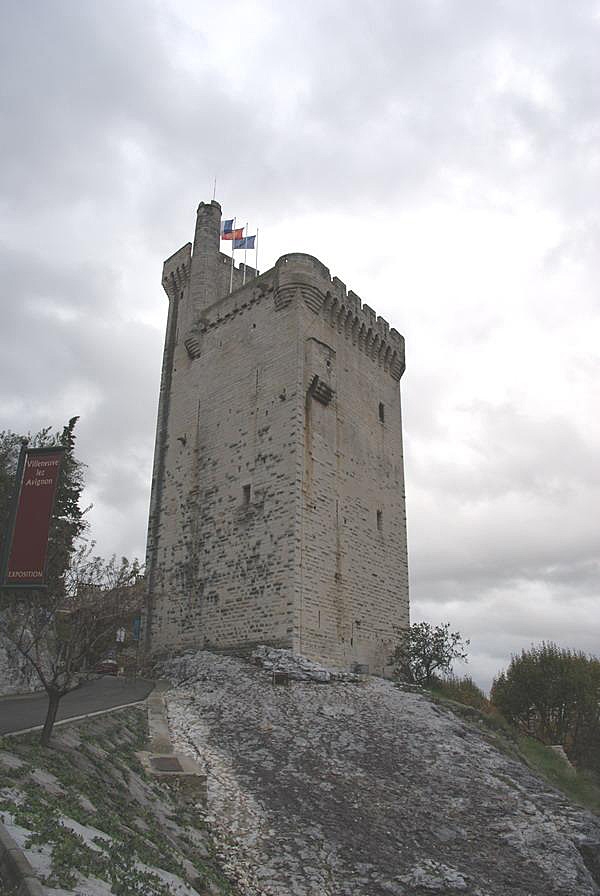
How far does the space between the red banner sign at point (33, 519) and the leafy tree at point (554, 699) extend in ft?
94.3

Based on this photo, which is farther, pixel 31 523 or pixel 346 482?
pixel 346 482

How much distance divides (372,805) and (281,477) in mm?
11310

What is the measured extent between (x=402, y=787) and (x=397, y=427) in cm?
1702

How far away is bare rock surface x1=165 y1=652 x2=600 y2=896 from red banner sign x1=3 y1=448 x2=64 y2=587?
14.2ft

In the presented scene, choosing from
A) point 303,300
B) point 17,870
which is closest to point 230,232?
point 303,300

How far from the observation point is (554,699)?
33656 millimetres

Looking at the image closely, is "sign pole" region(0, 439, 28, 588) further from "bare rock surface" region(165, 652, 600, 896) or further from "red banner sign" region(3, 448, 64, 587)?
"bare rock surface" region(165, 652, 600, 896)

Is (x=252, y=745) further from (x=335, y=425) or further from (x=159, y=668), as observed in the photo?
(x=335, y=425)

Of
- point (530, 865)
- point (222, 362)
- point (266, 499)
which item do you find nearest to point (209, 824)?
point (530, 865)

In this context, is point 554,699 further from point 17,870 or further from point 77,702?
point 17,870

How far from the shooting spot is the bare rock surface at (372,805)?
8484mm

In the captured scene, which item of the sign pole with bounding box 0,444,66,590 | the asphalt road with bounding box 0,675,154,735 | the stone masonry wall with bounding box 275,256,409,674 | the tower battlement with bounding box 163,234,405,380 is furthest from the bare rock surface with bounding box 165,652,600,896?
the tower battlement with bounding box 163,234,405,380

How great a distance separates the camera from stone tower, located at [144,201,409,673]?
19.9 meters

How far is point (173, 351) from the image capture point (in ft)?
89.8
